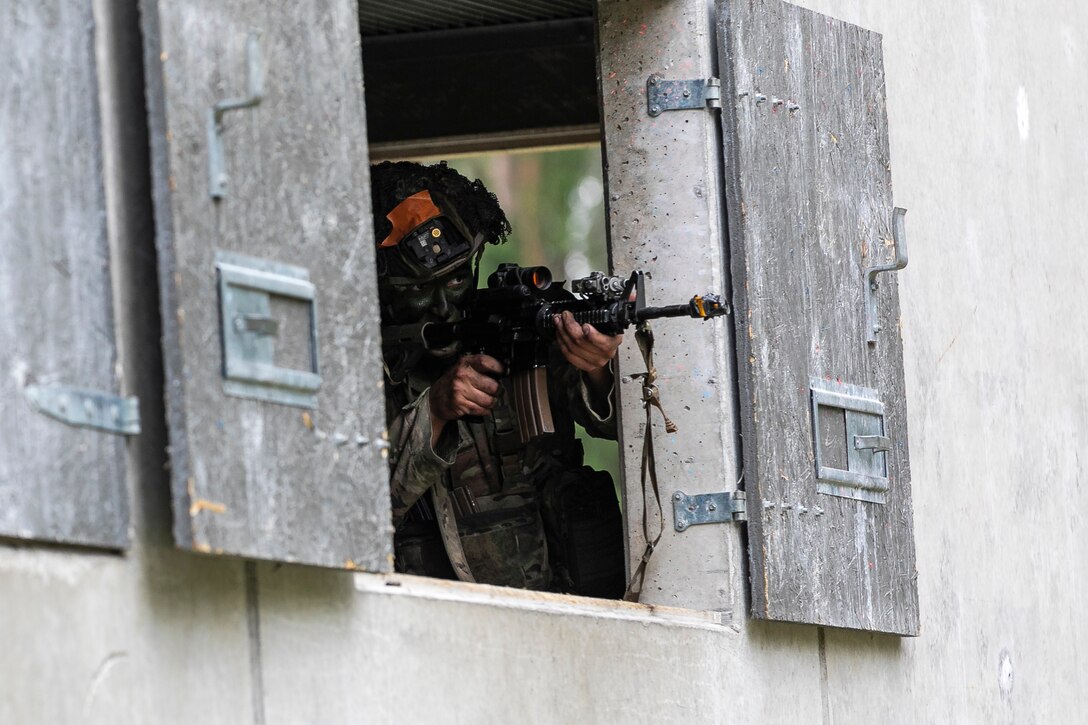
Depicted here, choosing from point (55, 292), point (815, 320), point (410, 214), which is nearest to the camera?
point (55, 292)

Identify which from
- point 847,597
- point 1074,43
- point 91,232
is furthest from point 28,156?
point 1074,43

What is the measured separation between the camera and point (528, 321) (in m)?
5.27

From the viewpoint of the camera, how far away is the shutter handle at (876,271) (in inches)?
210

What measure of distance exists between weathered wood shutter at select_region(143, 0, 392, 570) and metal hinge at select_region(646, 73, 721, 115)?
133cm

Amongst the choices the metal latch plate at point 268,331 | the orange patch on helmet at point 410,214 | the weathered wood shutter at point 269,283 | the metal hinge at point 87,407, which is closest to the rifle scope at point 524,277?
the orange patch on helmet at point 410,214

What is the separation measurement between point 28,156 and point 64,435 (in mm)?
456

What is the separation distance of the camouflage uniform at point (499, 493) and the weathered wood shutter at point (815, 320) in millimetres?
621

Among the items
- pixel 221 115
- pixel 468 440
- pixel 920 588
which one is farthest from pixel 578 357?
pixel 221 115

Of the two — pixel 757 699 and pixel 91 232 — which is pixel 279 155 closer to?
pixel 91 232

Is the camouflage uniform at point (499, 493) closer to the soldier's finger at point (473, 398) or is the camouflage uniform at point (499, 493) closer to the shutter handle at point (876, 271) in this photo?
the soldier's finger at point (473, 398)

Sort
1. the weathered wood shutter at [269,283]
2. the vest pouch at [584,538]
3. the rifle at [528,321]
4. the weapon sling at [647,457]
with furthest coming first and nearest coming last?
1. the vest pouch at [584,538]
2. the weapon sling at [647,457]
3. the rifle at [528,321]
4. the weathered wood shutter at [269,283]

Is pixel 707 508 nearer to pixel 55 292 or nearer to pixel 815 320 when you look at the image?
pixel 815 320

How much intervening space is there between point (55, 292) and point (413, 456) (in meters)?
2.02

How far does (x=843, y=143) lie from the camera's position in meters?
5.38
